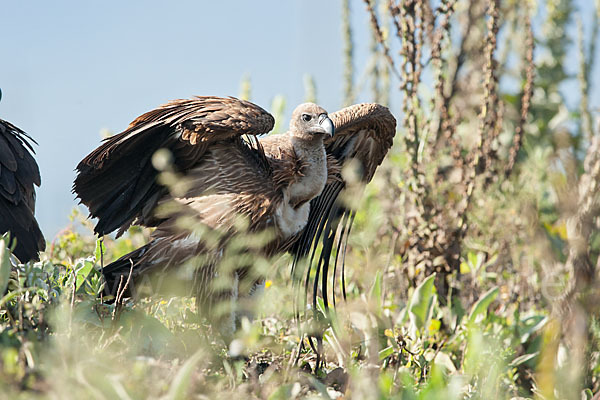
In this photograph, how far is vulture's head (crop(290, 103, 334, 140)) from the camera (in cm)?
411

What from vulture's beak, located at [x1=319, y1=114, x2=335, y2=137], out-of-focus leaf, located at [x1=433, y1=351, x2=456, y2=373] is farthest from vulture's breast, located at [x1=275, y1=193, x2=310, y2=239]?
out-of-focus leaf, located at [x1=433, y1=351, x2=456, y2=373]

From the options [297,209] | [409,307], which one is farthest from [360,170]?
[409,307]

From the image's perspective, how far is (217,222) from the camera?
3961 mm

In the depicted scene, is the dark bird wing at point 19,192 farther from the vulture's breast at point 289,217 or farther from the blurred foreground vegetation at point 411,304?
the vulture's breast at point 289,217

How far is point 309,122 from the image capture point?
4.18m

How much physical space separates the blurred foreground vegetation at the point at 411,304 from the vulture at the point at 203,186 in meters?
0.25

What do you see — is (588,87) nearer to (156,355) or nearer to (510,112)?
(510,112)

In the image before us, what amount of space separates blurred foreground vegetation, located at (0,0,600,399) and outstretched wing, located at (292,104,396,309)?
325mm

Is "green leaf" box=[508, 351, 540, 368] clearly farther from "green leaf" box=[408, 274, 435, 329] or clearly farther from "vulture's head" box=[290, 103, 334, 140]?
"vulture's head" box=[290, 103, 334, 140]

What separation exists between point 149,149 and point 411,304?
2120 millimetres

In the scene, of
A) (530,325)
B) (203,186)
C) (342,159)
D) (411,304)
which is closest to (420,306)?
(411,304)

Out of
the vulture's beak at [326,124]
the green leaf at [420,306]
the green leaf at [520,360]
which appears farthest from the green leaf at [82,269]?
the green leaf at [520,360]

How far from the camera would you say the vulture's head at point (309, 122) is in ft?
13.5

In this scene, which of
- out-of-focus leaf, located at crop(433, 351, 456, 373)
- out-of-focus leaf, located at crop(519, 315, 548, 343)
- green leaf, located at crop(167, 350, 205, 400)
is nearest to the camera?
green leaf, located at crop(167, 350, 205, 400)
